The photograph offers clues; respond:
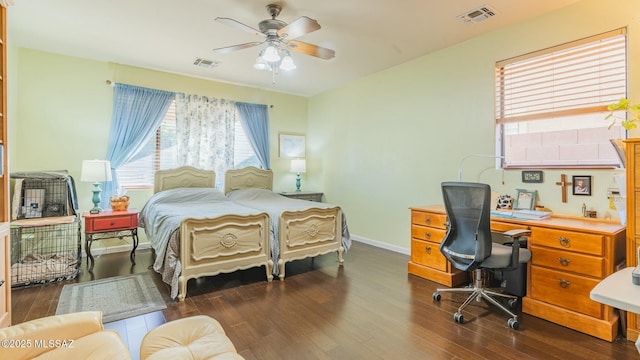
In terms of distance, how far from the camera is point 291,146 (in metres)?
6.05

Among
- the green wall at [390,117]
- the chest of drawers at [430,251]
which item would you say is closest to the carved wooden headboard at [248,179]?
the green wall at [390,117]

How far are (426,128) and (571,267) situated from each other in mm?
2237

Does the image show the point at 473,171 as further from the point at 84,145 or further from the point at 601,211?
the point at 84,145

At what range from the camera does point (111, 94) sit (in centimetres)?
433

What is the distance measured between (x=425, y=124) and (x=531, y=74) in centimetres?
125

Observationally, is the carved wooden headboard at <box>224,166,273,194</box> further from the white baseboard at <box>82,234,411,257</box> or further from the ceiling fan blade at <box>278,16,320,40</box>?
the ceiling fan blade at <box>278,16,320,40</box>

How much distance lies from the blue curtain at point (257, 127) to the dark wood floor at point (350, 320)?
8.38 ft

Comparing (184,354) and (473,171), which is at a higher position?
(473,171)

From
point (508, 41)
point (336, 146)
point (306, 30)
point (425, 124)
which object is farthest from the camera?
point (336, 146)

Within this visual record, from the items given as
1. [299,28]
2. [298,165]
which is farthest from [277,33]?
[298,165]

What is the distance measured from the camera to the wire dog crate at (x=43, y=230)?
3.18 metres

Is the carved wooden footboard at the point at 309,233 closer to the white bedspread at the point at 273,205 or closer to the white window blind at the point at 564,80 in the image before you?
the white bedspread at the point at 273,205

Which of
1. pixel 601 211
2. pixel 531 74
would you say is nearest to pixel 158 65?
pixel 531 74

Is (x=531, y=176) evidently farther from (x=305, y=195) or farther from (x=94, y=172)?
(x=94, y=172)
